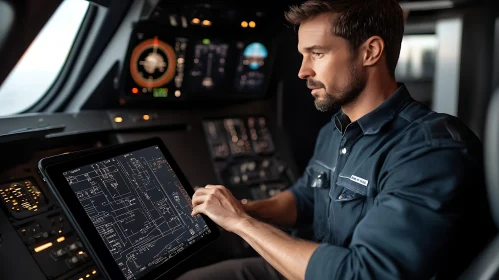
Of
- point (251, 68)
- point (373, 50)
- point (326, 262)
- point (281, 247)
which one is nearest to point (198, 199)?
point (281, 247)

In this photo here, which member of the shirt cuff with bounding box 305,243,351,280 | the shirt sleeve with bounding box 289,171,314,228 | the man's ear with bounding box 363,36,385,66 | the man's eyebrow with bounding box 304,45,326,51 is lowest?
the shirt sleeve with bounding box 289,171,314,228

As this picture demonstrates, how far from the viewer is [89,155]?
1.33 meters

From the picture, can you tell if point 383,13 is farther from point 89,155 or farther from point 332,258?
point 89,155

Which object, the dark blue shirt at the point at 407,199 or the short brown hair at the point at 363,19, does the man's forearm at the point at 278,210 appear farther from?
the short brown hair at the point at 363,19

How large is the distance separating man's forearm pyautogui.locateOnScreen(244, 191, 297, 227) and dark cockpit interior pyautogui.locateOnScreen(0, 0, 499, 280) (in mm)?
355

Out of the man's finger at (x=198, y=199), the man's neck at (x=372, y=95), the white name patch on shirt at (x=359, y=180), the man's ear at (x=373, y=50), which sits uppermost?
the man's ear at (x=373, y=50)

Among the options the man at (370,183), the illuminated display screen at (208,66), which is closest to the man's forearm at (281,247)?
the man at (370,183)

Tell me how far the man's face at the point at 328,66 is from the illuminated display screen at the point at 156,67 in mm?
954

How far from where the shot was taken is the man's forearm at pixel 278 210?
1728mm

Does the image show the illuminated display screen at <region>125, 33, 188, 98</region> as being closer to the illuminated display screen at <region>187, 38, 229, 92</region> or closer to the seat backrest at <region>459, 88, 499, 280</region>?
the illuminated display screen at <region>187, 38, 229, 92</region>

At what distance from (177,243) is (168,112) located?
43.4 inches

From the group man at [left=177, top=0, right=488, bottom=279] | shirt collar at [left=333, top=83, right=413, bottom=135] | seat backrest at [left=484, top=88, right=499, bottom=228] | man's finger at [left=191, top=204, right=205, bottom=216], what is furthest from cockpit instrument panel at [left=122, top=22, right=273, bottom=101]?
seat backrest at [left=484, top=88, right=499, bottom=228]

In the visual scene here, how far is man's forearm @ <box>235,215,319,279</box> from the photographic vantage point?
4.09 ft

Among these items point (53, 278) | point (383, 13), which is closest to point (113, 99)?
point (53, 278)
